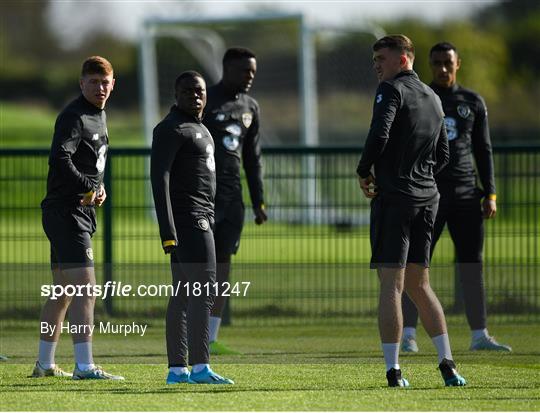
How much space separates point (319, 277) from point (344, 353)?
2.75m

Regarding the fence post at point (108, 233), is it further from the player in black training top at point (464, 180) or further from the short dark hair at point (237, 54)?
the player in black training top at point (464, 180)

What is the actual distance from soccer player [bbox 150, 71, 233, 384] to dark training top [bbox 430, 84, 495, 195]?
289 cm

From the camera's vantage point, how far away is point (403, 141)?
8312 mm

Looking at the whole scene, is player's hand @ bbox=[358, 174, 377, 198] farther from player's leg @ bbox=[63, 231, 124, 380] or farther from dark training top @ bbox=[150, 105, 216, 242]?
player's leg @ bbox=[63, 231, 124, 380]

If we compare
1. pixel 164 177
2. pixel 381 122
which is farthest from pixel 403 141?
pixel 164 177

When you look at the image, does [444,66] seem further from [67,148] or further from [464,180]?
[67,148]

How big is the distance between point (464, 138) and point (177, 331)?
11.2ft

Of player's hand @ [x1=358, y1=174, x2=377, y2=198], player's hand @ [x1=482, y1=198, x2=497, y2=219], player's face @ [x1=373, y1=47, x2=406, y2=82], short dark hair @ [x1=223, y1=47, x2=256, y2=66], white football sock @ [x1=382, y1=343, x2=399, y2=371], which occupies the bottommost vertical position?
white football sock @ [x1=382, y1=343, x2=399, y2=371]

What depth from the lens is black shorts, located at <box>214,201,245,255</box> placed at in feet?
35.1

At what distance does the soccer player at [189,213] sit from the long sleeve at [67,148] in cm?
66

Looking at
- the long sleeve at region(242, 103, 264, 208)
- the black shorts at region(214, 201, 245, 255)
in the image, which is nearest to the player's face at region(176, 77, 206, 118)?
the black shorts at region(214, 201, 245, 255)

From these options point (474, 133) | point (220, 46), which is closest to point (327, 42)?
point (220, 46)

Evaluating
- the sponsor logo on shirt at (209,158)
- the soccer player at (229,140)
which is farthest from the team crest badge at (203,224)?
the soccer player at (229,140)

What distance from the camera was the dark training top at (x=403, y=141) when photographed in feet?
26.9
